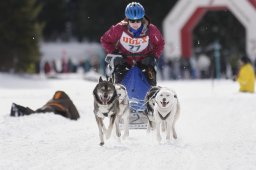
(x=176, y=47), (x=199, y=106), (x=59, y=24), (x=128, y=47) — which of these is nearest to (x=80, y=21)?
(x=59, y=24)

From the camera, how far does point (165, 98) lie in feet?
26.8

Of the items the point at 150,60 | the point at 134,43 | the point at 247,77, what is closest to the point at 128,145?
the point at 150,60

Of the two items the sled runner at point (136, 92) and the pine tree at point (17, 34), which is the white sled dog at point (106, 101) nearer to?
the sled runner at point (136, 92)

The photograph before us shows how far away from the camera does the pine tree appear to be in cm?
3266

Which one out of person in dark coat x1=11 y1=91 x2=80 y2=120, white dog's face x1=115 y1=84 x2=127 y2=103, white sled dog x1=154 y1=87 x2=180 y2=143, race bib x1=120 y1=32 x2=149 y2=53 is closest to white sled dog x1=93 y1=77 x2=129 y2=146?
white dog's face x1=115 y1=84 x2=127 y2=103

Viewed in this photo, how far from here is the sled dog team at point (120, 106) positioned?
26.4 feet

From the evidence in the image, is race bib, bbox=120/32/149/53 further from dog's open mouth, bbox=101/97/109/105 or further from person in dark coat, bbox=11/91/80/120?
person in dark coat, bbox=11/91/80/120

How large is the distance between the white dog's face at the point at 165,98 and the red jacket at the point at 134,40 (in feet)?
4.25

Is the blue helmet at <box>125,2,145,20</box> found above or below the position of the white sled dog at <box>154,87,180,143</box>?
above

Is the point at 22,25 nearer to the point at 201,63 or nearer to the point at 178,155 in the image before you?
the point at 201,63

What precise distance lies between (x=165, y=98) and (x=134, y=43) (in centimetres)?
150

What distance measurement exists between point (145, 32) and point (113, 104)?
164cm

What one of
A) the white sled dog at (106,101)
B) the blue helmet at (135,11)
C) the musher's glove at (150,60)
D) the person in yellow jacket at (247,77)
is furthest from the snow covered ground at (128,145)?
the person in yellow jacket at (247,77)

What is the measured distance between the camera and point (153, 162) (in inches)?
282
